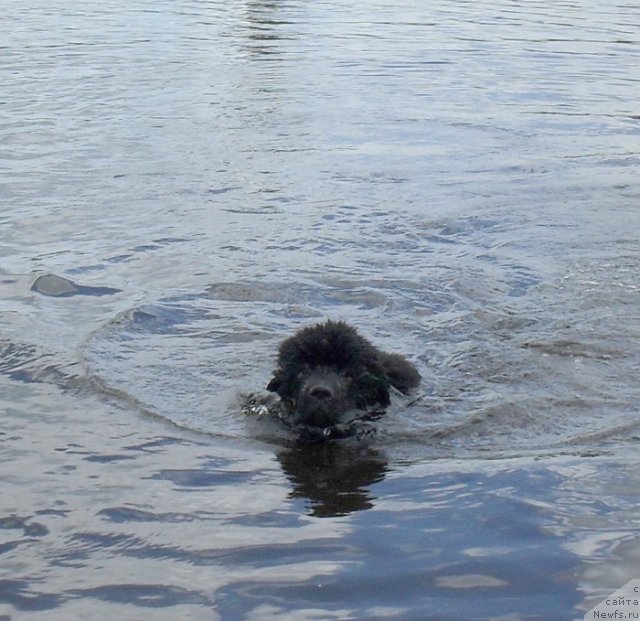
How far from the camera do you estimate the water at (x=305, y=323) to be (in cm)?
595

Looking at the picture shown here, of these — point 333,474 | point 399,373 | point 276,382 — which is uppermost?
point 276,382

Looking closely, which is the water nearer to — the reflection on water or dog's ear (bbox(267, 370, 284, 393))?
the reflection on water

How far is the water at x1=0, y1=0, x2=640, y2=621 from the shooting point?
5.95m

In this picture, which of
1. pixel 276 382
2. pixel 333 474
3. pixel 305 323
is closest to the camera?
pixel 333 474

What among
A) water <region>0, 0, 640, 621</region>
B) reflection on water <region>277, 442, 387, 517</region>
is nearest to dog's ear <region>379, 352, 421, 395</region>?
water <region>0, 0, 640, 621</region>

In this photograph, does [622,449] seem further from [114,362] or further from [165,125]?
[165,125]

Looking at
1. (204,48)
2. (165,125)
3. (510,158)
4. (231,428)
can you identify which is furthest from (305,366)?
(204,48)

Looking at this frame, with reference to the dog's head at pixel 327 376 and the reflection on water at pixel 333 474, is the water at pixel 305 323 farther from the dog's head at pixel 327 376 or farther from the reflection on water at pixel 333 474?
the dog's head at pixel 327 376

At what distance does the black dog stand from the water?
226mm

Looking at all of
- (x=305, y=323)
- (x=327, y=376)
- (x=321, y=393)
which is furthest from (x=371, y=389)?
(x=305, y=323)

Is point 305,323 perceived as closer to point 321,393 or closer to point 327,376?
point 327,376

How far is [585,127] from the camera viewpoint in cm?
1803

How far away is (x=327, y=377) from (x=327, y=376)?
0.04 ft

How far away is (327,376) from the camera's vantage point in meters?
7.98
